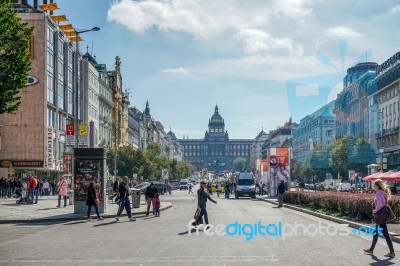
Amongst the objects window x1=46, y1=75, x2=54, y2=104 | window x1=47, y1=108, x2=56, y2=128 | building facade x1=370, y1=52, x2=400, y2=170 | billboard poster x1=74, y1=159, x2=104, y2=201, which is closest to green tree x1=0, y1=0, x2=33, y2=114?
billboard poster x1=74, y1=159, x2=104, y2=201

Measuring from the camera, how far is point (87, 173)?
→ 2836 cm

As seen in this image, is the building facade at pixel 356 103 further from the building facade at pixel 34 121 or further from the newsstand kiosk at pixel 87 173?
the newsstand kiosk at pixel 87 173

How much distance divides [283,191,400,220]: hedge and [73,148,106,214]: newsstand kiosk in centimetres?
1057

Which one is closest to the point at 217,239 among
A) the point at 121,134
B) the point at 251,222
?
the point at 251,222

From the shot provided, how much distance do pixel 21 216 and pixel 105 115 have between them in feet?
227

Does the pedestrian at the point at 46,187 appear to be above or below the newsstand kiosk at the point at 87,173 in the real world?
below

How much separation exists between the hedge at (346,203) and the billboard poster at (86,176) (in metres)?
10.6

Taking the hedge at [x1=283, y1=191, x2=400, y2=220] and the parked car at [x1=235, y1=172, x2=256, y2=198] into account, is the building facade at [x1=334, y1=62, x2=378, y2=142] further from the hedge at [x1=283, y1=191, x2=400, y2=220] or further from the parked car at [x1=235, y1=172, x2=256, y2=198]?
the hedge at [x1=283, y1=191, x2=400, y2=220]

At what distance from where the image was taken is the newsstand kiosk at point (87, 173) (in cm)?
2834

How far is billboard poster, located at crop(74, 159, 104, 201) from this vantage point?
28.3 meters

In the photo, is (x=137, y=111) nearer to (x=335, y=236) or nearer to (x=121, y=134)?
(x=121, y=134)

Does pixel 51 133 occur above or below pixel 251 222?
above

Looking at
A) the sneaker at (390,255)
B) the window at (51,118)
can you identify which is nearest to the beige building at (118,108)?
the window at (51,118)

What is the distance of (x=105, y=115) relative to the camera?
94875mm
